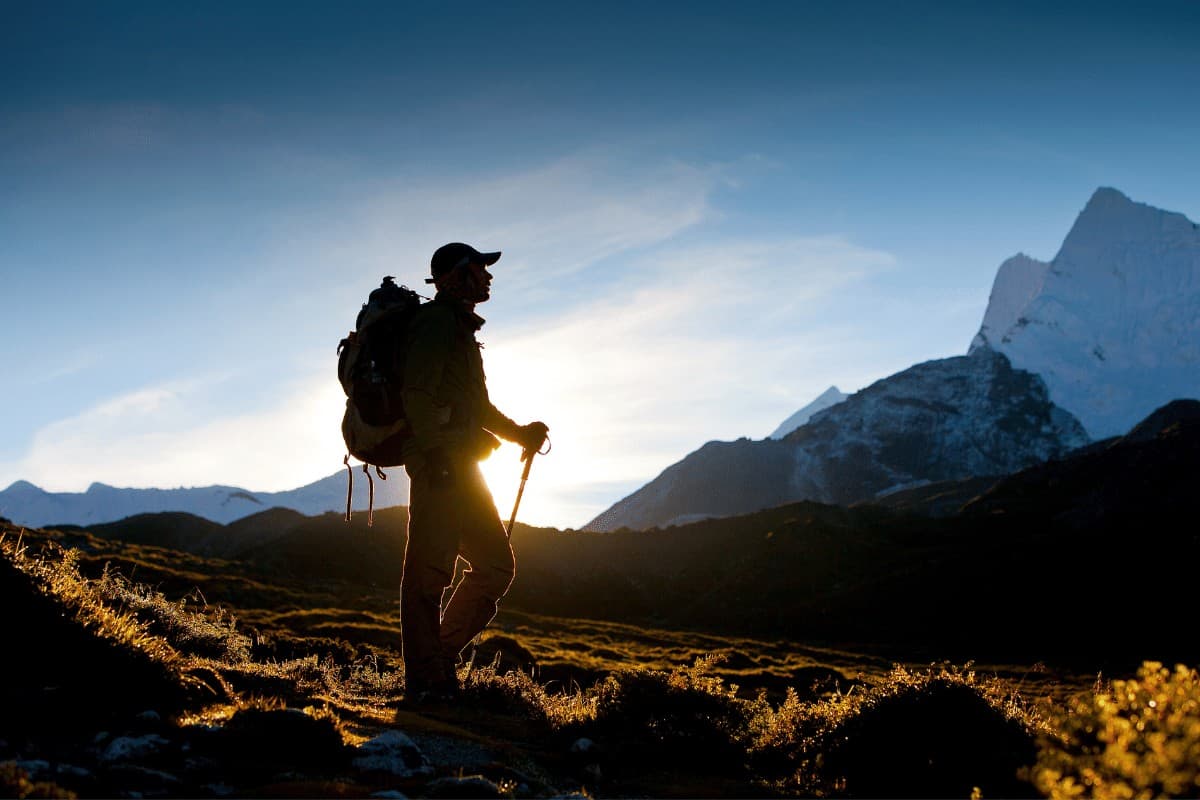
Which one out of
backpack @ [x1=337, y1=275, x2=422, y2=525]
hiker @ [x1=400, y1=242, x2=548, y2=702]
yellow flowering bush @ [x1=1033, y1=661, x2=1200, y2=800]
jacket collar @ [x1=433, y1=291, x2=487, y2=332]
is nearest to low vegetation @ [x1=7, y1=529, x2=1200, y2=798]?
yellow flowering bush @ [x1=1033, y1=661, x2=1200, y2=800]

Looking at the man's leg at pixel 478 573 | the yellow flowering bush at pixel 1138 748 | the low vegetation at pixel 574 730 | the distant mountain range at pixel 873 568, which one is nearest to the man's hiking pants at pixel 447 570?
the man's leg at pixel 478 573

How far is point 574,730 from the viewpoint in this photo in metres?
6.05

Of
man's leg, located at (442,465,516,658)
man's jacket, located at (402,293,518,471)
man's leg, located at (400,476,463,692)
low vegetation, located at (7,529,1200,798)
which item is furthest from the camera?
man's leg, located at (442,465,516,658)

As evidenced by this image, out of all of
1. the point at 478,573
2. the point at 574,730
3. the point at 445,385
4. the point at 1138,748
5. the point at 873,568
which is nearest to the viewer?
the point at 1138,748

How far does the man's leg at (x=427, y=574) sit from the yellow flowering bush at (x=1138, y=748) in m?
4.35

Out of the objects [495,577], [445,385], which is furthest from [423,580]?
[445,385]

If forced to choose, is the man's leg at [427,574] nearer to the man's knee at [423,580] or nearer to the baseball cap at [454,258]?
the man's knee at [423,580]

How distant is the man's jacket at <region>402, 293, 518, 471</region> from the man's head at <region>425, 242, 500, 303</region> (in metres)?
0.16

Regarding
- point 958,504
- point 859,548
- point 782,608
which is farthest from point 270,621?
point 958,504

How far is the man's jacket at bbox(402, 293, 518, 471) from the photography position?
6375 millimetres

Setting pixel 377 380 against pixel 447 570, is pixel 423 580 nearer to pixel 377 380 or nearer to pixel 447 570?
pixel 447 570

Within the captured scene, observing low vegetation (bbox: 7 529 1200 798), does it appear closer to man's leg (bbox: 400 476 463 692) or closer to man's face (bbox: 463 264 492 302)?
man's leg (bbox: 400 476 463 692)

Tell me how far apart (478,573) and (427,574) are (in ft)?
1.61

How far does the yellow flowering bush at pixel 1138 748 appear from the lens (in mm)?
2582
